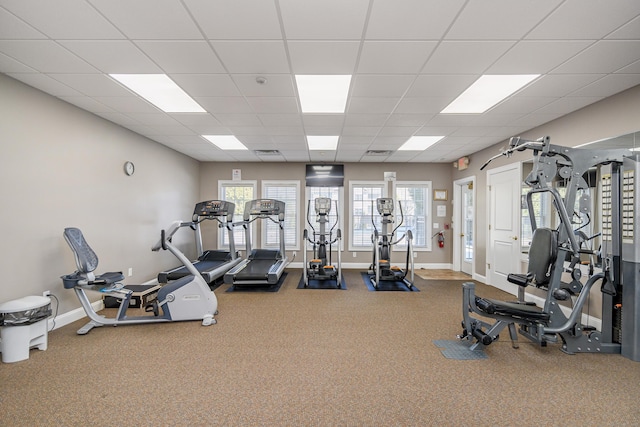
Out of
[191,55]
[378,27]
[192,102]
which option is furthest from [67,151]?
[378,27]

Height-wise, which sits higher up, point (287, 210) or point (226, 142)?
point (226, 142)

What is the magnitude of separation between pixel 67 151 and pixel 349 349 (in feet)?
13.6

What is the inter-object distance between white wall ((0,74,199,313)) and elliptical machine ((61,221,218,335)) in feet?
0.98

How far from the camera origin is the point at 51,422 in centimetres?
177

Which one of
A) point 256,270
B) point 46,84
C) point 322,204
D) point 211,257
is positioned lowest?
point 256,270

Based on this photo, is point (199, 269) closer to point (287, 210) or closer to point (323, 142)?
point (287, 210)

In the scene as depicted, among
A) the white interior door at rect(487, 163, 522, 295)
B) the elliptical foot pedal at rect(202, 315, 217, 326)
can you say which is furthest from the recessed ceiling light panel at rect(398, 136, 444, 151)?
the elliptical foot pedal at rect(202, 315, 217, 326)

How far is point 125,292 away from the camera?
329 cm

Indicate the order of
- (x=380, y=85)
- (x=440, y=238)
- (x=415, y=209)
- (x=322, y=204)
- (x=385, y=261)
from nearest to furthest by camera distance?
(x=380, y=85)
(x=385, y=261)
(x=322, y=204)
(x=440, y=238)
(x=415, y=209)

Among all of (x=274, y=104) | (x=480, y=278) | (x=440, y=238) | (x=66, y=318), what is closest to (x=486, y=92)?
(x=274, y=104)

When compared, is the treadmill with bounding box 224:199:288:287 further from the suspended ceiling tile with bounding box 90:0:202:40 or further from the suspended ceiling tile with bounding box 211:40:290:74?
the suspended ceiling tile with bounding box 90:0:202:40

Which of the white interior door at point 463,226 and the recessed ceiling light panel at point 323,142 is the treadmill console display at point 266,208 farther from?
the white interior door at point 463,226

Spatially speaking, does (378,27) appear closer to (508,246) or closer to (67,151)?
(67,151)

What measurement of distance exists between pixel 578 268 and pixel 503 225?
2.38 metres
